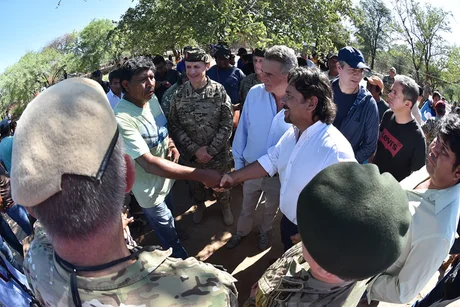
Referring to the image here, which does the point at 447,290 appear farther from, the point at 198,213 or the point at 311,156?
the point at 198,213

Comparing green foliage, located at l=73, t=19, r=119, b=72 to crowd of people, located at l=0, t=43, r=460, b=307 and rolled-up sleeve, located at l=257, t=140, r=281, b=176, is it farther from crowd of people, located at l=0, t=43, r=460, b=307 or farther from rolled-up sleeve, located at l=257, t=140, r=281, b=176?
rolled-up sleeve, located at l=257, t=140, r=281, b=176

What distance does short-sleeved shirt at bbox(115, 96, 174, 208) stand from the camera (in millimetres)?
2404

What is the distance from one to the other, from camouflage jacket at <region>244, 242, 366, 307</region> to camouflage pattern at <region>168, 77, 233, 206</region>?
2284 mm

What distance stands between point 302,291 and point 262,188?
1973mm

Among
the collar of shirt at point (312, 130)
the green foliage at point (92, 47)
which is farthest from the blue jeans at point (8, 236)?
the green foliage at point (92, 47)

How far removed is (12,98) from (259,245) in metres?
27.7

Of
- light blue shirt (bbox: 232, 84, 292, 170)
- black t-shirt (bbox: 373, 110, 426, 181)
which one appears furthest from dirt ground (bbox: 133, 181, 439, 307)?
black t-shirt (bbox: 373, 110, 426, 181)

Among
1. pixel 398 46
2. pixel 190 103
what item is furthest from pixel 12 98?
pixel 398 46

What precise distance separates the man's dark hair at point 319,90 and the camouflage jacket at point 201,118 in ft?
5.02

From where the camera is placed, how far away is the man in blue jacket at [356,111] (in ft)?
10.4

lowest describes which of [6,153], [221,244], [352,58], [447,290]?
[221,244]

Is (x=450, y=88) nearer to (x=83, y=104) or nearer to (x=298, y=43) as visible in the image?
(x=298, y=43)

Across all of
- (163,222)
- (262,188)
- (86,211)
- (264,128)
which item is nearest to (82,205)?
(86,211)

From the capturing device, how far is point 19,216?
320 centimetres
